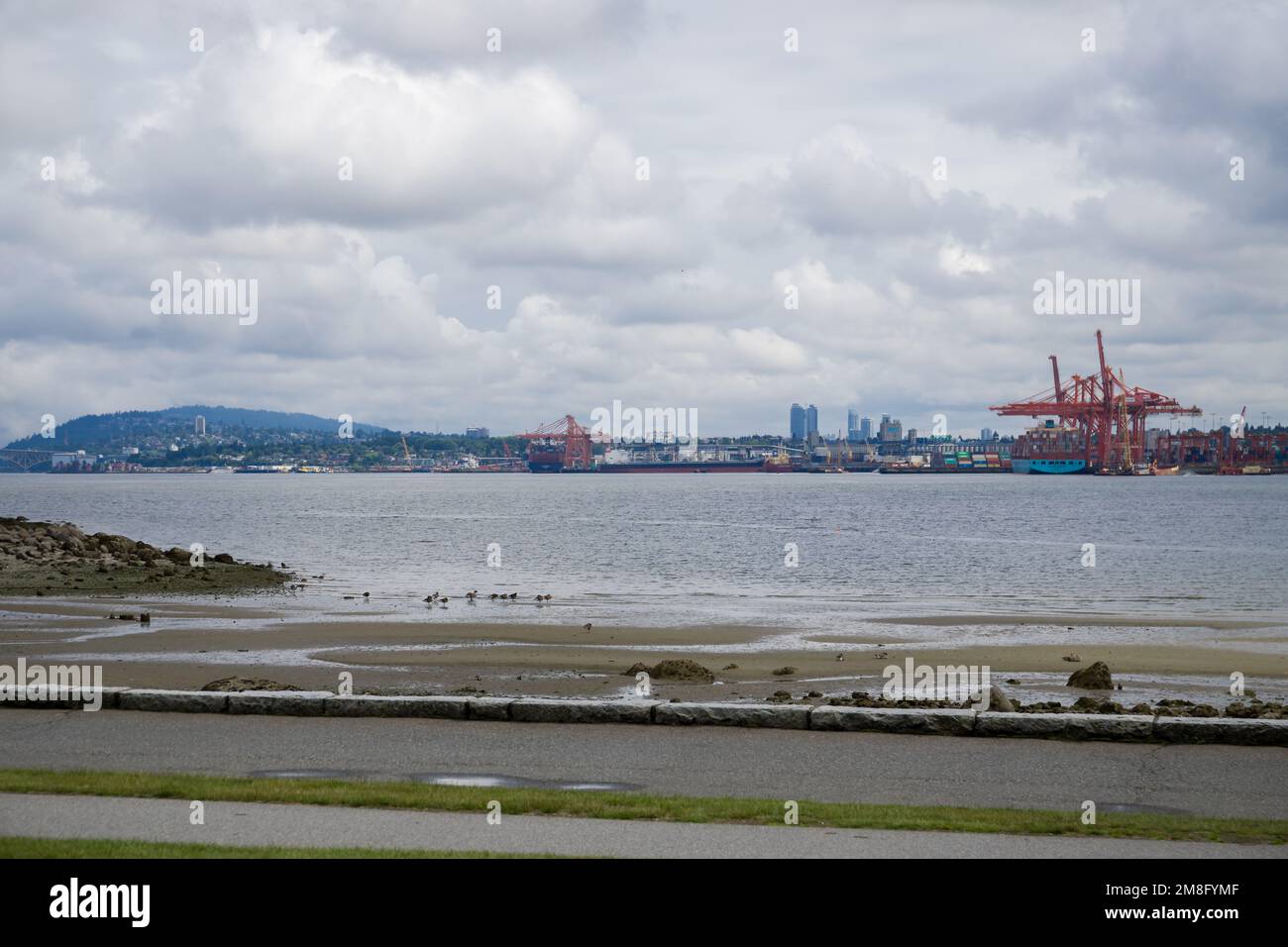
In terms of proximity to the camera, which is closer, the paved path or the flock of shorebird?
the paved path

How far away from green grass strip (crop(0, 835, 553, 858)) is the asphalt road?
242cm

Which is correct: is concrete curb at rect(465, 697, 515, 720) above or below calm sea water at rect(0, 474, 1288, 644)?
above

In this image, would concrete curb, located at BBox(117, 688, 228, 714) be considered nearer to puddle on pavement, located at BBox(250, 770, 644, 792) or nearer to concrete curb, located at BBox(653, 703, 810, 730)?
puddle on pavement, located at BBox(250, 770, 644, 792)

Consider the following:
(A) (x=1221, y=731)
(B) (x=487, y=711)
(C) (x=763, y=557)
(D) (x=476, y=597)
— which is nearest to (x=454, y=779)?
(B) (x=487, y=711)

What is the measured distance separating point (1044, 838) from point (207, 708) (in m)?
8.10

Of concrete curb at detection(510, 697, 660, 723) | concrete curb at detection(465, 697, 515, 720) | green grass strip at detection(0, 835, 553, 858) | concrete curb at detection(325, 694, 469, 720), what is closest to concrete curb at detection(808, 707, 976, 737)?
concrete curb at detection(510, 697, 660, 723)

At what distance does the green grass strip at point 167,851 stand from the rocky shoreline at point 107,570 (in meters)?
26.9

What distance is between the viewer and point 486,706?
492 inches

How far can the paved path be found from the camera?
777 centimetres

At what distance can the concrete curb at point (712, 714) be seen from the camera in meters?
11.3

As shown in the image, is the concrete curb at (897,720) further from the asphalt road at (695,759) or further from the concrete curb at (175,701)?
the concrete curb at (175,701)

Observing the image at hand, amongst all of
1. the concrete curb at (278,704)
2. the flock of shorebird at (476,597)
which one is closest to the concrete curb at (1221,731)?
the concrete curb at (278,704)
